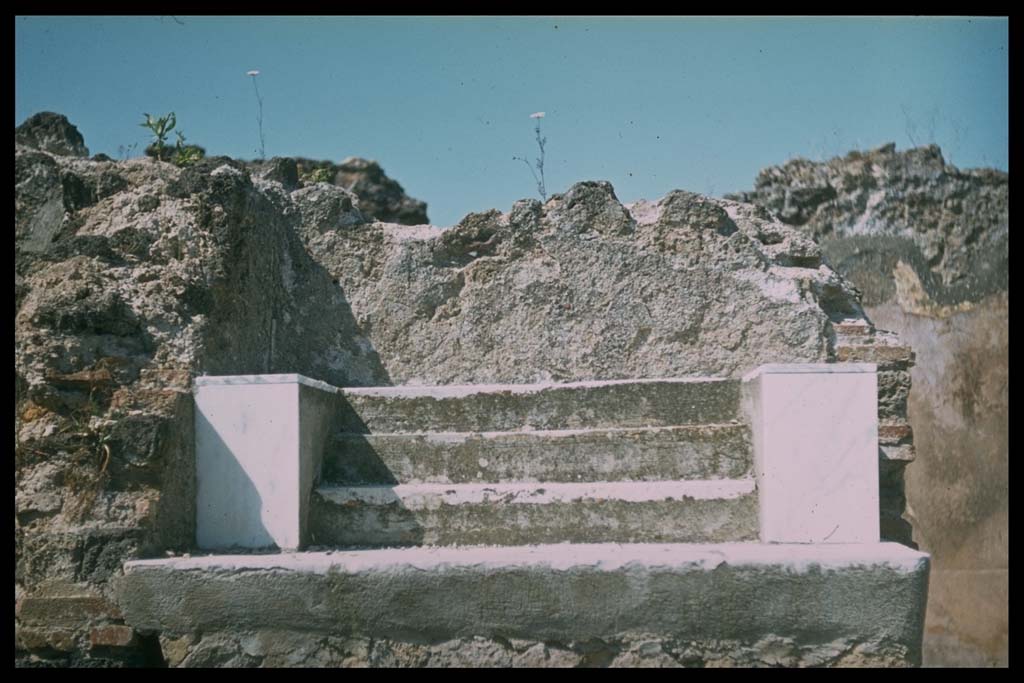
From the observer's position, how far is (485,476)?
393cm

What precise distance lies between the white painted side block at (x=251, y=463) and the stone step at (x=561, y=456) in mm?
399

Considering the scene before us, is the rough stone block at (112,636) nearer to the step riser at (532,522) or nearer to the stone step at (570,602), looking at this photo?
the stone step at (570,602)

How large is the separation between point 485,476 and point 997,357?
412cm

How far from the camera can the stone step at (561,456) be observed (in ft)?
12.7

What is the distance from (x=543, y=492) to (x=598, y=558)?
1.74ft

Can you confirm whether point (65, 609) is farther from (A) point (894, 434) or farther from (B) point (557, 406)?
(A) point (894, 434)

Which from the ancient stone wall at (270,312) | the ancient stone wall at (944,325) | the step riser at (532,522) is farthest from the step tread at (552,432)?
the ancient stone wall at (944,325)

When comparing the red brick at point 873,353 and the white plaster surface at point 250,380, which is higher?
the red brick at point 873,353

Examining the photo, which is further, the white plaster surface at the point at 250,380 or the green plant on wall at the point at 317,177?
the green plant on wall at the point at 317,177

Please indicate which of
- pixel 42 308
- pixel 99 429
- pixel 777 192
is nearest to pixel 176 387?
pixel 99 429

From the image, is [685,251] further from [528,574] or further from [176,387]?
[176,387]

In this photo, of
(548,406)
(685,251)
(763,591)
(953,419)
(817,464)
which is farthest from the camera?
(953,419)

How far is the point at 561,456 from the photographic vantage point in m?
3.92

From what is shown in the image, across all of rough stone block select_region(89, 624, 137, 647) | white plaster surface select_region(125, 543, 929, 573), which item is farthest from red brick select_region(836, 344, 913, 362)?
rough stone block select_region(89, 624, 137, 647)
